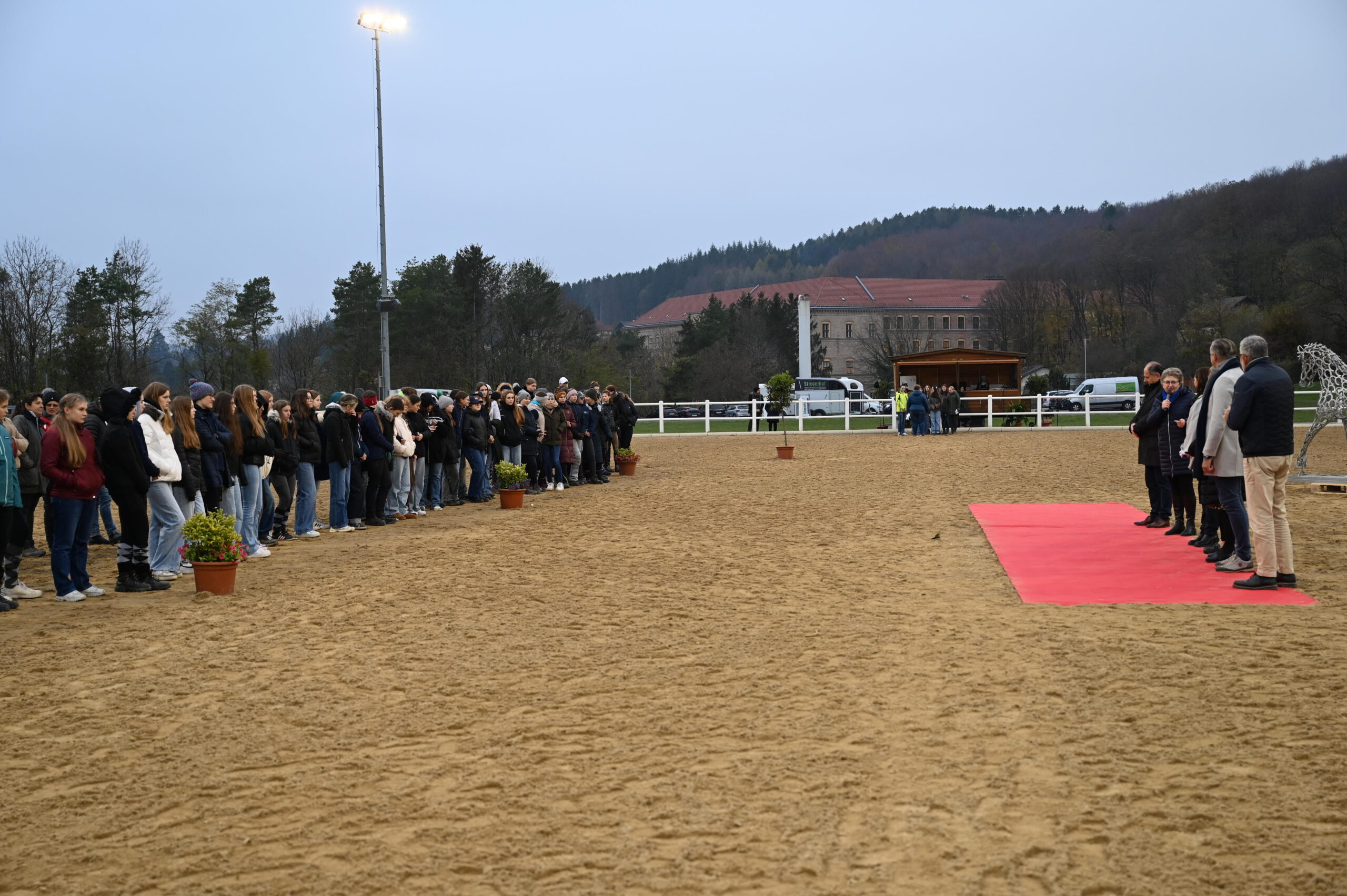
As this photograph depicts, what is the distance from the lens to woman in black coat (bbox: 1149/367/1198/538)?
1086 cm

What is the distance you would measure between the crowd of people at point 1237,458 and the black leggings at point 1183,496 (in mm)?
10

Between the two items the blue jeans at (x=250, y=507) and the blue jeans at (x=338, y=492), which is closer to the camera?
the blue jeans at (x=250, y=507)

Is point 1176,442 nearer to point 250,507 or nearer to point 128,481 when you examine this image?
point 250,507

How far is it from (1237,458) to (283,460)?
938 cm

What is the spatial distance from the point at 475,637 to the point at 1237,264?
7306cm

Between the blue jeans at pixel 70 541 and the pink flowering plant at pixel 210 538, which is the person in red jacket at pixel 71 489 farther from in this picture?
the pink flowering plant at pixel 210 538

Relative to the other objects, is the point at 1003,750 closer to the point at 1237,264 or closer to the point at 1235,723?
the point at 1235,723

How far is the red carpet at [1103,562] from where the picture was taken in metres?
8.09

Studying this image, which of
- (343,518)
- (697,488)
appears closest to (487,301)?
(697,488)

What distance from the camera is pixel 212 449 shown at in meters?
9.98

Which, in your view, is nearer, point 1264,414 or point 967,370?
point 1264,414

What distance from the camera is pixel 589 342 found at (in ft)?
231

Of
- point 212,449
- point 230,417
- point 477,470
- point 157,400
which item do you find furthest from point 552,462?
point 157,400

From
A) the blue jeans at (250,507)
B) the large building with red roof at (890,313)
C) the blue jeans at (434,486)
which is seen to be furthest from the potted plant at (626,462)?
the large building with red roof at (890,313)
